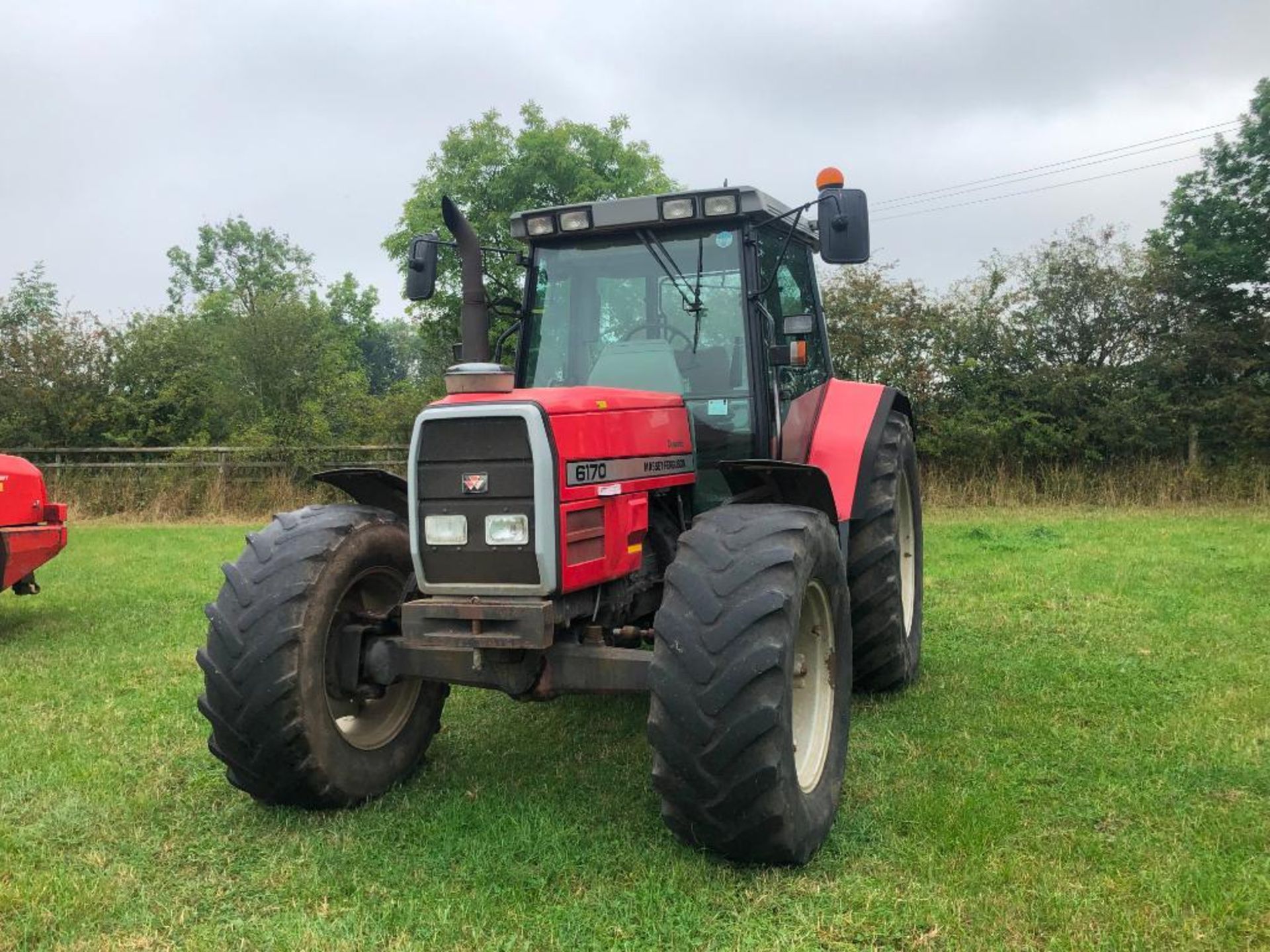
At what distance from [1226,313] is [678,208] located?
13705mm

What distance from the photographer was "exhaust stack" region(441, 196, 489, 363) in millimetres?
3615

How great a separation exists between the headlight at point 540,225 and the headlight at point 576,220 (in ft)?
0.22

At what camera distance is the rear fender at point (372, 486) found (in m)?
3.88

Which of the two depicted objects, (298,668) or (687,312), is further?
(687,312)

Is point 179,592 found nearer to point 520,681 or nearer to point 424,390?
point 520,681

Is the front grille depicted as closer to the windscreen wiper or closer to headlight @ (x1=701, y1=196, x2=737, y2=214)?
the windscreen wiper

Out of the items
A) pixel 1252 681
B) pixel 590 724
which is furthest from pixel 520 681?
pixel 1252 681

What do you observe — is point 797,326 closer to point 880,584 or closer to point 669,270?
point 669,270

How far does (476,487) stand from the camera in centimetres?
310

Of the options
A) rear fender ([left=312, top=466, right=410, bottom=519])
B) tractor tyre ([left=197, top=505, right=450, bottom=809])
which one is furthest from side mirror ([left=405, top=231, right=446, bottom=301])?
A: tractor tyre ([left=197, top=505, right=450, bottom=809])

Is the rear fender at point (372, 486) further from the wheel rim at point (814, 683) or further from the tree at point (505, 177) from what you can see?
the tree at point (505, 177)

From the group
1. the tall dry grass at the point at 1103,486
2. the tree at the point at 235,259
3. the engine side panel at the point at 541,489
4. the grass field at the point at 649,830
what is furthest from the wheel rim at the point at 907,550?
the tree at the point at 235,259

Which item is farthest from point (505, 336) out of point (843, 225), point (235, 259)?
point (235, 259)

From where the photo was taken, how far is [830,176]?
150 inches
